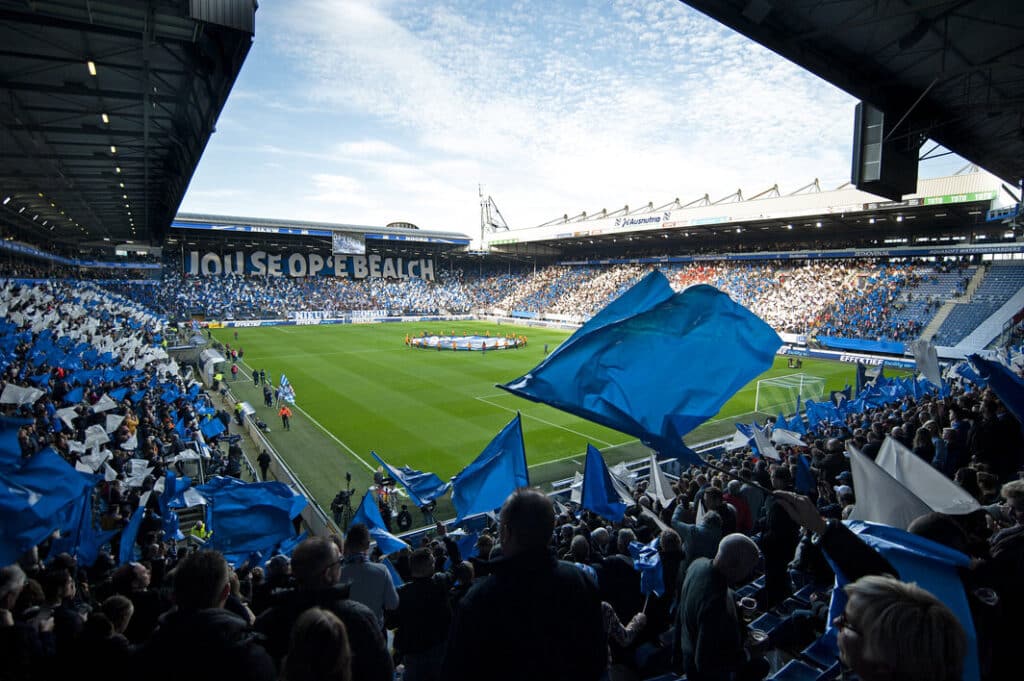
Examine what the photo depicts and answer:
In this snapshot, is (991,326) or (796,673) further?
(991,326)

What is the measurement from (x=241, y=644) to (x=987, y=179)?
1733 inches

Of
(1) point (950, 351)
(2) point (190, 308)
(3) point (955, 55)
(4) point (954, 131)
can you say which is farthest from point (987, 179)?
A: (2) point (190, 308)

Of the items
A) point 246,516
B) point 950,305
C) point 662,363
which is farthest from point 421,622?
point 950,305

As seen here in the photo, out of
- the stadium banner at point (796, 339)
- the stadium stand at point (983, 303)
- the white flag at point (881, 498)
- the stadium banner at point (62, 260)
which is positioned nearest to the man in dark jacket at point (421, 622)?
the white flag at point (881, 498)

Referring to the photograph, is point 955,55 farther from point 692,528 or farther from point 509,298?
point 509,298

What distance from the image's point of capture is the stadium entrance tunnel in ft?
141

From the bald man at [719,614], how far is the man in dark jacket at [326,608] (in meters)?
1.70

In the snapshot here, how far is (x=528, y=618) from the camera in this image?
2.20 metres

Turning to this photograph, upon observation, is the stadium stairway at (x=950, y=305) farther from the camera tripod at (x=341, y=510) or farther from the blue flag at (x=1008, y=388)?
the camera tripod at (x=341, y=510)

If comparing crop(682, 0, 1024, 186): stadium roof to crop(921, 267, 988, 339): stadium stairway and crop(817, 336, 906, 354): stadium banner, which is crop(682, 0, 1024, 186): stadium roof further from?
crop(921, 267, 988, 339): stadium stairway

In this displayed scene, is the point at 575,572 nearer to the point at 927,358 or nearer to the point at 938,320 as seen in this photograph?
the point at 927,358

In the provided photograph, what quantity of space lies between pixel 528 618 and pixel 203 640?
137cm

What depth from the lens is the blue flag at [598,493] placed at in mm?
8430

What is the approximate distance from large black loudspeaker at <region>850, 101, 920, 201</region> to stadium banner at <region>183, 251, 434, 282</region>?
2898 inches
